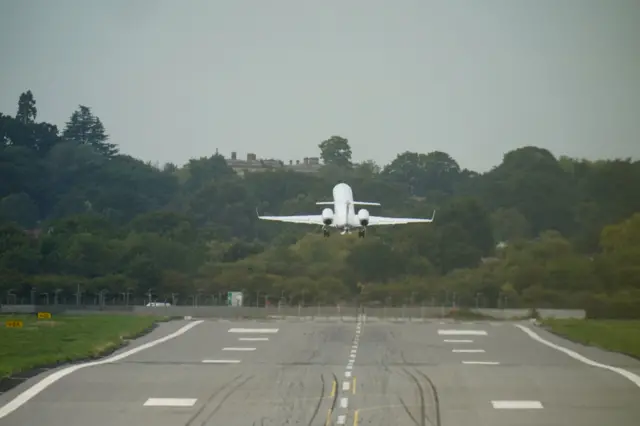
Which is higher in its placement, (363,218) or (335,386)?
(363,218)

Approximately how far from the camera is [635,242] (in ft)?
354

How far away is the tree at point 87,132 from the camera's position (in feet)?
549

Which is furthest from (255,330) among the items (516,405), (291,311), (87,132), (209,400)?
(87,132)

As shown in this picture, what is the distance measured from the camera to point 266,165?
6599 inches

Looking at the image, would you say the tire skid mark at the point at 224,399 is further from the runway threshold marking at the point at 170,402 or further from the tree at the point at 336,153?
the tree at the point at 336,153

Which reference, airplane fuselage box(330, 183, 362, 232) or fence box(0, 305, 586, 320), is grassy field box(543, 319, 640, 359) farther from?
airplane fuselage box(330, 183, 362, 232)

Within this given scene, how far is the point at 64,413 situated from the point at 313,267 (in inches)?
2986

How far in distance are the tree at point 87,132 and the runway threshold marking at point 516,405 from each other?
414ft

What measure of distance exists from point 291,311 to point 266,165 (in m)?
60.8

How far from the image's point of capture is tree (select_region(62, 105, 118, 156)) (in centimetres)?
16725

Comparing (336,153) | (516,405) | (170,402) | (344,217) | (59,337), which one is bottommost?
(170,402)

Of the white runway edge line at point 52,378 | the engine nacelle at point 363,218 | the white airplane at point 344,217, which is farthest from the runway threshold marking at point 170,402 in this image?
the white airplane at point 344,217

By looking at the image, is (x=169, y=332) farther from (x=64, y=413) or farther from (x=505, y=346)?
(x=64, y=413)

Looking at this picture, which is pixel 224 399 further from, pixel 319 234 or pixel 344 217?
pixel 319 234
